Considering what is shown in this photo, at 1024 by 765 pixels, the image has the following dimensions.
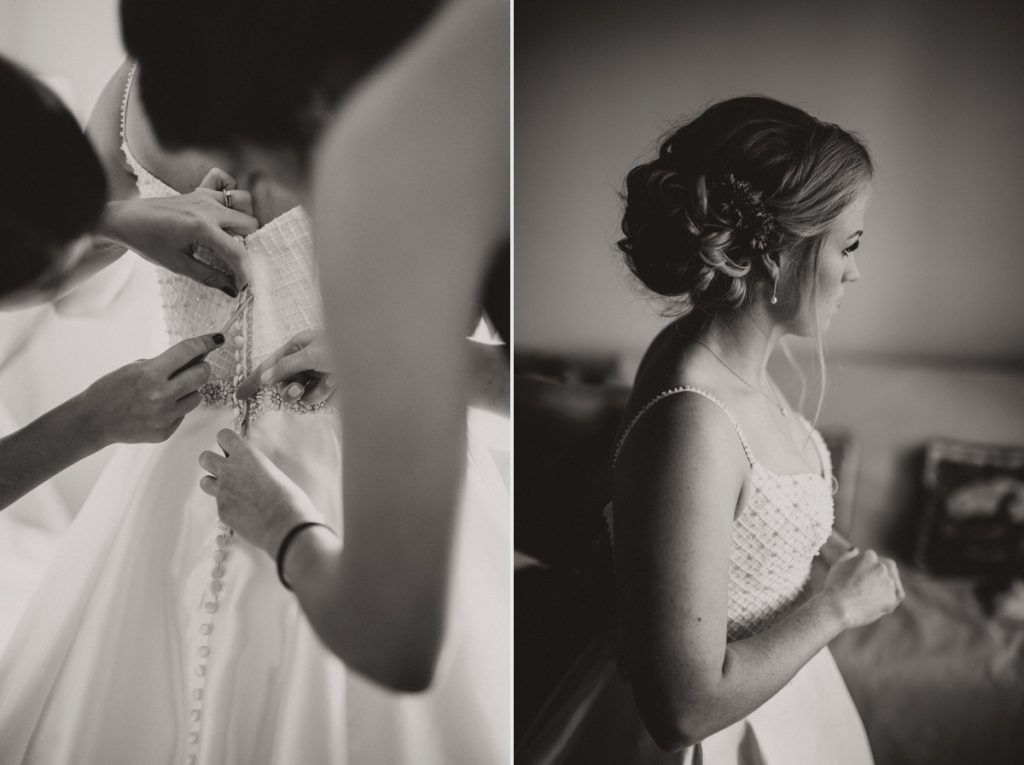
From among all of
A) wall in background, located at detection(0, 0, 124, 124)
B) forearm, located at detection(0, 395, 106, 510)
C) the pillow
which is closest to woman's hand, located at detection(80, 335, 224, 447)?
forearm, located at detection(0, 395, 106, 510)

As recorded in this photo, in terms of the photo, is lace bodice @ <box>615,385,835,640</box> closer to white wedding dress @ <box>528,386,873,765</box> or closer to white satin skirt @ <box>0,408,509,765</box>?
white wedding dress @ <box>528,386,873,765</box>

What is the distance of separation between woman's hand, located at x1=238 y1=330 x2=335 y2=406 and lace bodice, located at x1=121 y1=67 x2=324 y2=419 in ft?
Result: 0.04

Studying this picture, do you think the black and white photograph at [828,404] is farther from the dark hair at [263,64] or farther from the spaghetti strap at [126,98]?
the spaghetti strap at [126,98]

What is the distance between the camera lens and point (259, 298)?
113cm

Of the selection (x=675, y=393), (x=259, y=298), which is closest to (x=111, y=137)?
(x=259, y=298)

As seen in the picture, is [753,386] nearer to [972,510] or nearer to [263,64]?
[972,510]

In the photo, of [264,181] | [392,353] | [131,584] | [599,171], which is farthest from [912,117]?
[131,584]

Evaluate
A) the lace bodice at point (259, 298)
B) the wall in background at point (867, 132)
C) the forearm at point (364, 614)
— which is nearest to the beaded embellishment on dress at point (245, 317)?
the lace bodice at point (259, 298)

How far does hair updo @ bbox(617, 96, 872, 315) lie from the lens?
95 centimetres

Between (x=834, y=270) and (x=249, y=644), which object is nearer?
(x=834, y=270)

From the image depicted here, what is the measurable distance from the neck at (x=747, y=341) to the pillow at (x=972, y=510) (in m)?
0.23

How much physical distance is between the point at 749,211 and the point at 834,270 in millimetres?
132

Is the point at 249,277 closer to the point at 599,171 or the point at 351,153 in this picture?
the point at 351,153

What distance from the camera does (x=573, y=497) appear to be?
3.58ft
